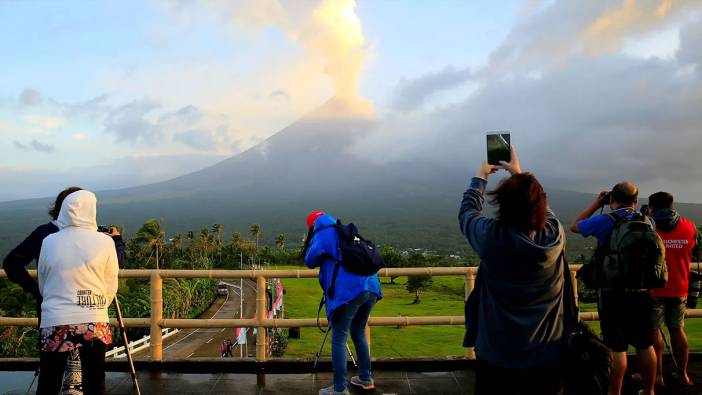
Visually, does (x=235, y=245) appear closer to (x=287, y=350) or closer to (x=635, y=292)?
(x=287, y=350)

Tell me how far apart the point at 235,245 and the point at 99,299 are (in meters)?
95.9

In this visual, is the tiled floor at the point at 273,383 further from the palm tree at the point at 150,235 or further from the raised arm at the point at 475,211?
the palm tree at the point at 150,235

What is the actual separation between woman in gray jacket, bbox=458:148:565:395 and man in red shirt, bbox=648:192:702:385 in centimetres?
226

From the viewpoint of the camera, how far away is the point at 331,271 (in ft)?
13.4

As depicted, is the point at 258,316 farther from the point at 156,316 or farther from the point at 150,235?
the point at 150,235

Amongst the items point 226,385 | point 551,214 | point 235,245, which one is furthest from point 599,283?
point 235,245

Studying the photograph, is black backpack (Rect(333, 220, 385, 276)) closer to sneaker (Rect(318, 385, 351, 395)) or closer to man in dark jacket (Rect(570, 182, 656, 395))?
sneaker (Rect(318, 385, 351, 395))

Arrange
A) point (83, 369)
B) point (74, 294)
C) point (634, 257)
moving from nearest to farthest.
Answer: point (74, 294), point (83, 369), point (634, 257)

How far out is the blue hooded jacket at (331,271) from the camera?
13.2 ft

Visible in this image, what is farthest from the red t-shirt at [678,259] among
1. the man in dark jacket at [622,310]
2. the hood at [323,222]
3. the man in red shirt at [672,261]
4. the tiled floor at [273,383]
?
the hood at [323,222]

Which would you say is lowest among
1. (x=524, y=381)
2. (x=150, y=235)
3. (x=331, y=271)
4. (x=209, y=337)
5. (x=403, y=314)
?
(x=209, y=337)

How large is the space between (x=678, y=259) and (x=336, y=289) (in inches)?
107

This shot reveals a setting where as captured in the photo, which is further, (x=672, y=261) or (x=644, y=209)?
(x=672, y=261)

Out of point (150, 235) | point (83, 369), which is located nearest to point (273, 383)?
point (83, 369)
